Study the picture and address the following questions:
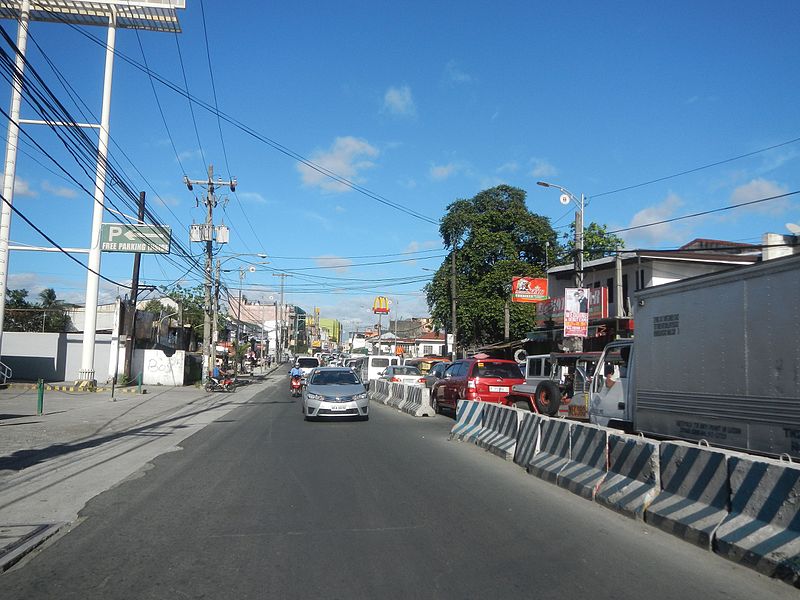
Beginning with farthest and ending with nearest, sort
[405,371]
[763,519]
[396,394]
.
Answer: [405,371]
[396,394]
[763,519]

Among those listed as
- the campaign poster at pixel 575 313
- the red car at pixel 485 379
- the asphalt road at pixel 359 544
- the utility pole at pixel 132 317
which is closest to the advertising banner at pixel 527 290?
the campaign poster at pixel 575 313

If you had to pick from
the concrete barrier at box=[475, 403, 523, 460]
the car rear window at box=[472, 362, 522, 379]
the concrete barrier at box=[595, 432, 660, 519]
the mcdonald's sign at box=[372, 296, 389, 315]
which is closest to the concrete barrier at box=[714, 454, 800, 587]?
the concrete barrier at box=[595, 432, 660, 519]

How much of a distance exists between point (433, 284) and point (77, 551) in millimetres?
44964

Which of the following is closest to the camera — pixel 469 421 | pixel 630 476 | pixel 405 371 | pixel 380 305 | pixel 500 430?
pixel 630 476

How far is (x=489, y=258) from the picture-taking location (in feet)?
156

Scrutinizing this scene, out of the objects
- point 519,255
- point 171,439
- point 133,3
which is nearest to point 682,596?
point 171,439

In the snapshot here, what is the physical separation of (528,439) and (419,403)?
11028 mm

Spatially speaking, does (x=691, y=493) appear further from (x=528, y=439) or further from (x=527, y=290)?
(x=527, y=290)

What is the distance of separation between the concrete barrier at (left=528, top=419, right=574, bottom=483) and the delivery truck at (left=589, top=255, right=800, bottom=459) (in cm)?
134

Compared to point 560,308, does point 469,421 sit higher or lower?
lower

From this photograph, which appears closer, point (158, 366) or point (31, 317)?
point (158, 366)

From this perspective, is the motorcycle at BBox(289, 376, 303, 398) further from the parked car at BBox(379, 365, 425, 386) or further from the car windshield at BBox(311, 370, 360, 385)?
the car windshield at BBox(311, 370, 360, 385)

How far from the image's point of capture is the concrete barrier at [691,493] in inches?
242

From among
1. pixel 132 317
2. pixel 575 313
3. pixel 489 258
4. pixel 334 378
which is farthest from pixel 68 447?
pixel 489 258
